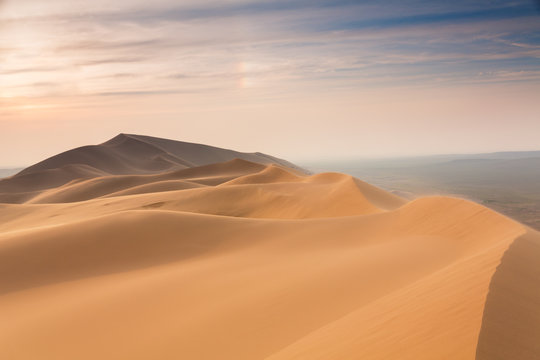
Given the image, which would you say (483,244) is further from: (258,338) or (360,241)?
(258,338)

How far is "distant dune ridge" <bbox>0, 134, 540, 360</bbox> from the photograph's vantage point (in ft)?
12.1

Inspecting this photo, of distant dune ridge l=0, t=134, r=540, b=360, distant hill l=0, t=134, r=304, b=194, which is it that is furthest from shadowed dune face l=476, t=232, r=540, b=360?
distant hill l=0, t=134, r=304, b=194

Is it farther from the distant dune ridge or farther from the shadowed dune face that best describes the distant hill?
the shadowed dune face

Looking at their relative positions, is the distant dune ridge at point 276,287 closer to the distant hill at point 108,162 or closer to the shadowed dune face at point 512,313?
the shadowed dune face at point 512,313

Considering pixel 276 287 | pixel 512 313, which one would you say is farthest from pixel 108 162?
pixel 512 313

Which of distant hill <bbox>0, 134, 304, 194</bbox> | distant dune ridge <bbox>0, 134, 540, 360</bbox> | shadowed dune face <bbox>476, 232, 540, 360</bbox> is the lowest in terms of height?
distant dune ridge <bbox>0, 134, 540, 360</bbox>

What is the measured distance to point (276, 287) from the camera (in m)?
6.67

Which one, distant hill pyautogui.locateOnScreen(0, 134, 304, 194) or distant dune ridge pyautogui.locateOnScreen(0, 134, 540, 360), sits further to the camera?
distant hill pyautogui.locateOnScreen(0, 134, 304, 194)

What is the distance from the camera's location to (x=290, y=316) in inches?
220

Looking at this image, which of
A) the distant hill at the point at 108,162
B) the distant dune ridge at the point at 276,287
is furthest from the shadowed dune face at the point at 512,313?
the distant hill at the point at 108,162

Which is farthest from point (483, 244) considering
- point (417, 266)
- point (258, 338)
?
point (258, 338)

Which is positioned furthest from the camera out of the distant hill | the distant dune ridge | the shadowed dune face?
the distant hill

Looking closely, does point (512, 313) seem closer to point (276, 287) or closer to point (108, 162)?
point (276, 287)

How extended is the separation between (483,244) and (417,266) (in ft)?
5.20
